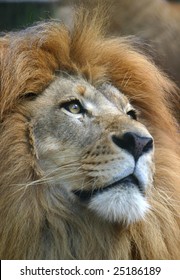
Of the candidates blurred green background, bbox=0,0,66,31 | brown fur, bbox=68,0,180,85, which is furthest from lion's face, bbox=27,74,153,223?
blurred green background, bbox=0,0,66,31

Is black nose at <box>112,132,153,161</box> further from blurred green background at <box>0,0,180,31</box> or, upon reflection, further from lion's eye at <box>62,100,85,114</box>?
blurred green background at <box>0,0,180,31</box>

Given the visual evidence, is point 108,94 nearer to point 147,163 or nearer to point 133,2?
point 147,163

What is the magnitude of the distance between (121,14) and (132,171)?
2.05 m

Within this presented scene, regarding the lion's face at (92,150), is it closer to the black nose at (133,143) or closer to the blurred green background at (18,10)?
the black nose at (133,143)

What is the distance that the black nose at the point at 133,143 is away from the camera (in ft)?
9.47

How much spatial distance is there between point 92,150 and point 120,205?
8.1 inches

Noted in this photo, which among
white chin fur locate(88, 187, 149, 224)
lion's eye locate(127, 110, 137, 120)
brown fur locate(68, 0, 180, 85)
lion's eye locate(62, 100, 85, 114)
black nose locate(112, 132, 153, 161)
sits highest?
black nose locate(112, 132, 153, 161)

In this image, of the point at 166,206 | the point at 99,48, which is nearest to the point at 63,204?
the point at 166,206

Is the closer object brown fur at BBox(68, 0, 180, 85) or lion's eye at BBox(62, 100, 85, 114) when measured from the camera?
lion's eye at BBox(62, 100, 85, 114)

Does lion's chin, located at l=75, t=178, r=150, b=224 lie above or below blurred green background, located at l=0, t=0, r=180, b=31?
above

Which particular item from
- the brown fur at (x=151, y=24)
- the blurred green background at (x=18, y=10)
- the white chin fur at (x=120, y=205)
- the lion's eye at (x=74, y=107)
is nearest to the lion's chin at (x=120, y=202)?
the white chin fur at (x=120, y=205)

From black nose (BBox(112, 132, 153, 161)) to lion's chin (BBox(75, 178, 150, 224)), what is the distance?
9cm

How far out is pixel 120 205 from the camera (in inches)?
114

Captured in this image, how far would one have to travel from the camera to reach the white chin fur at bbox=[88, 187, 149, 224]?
2.88 metres
